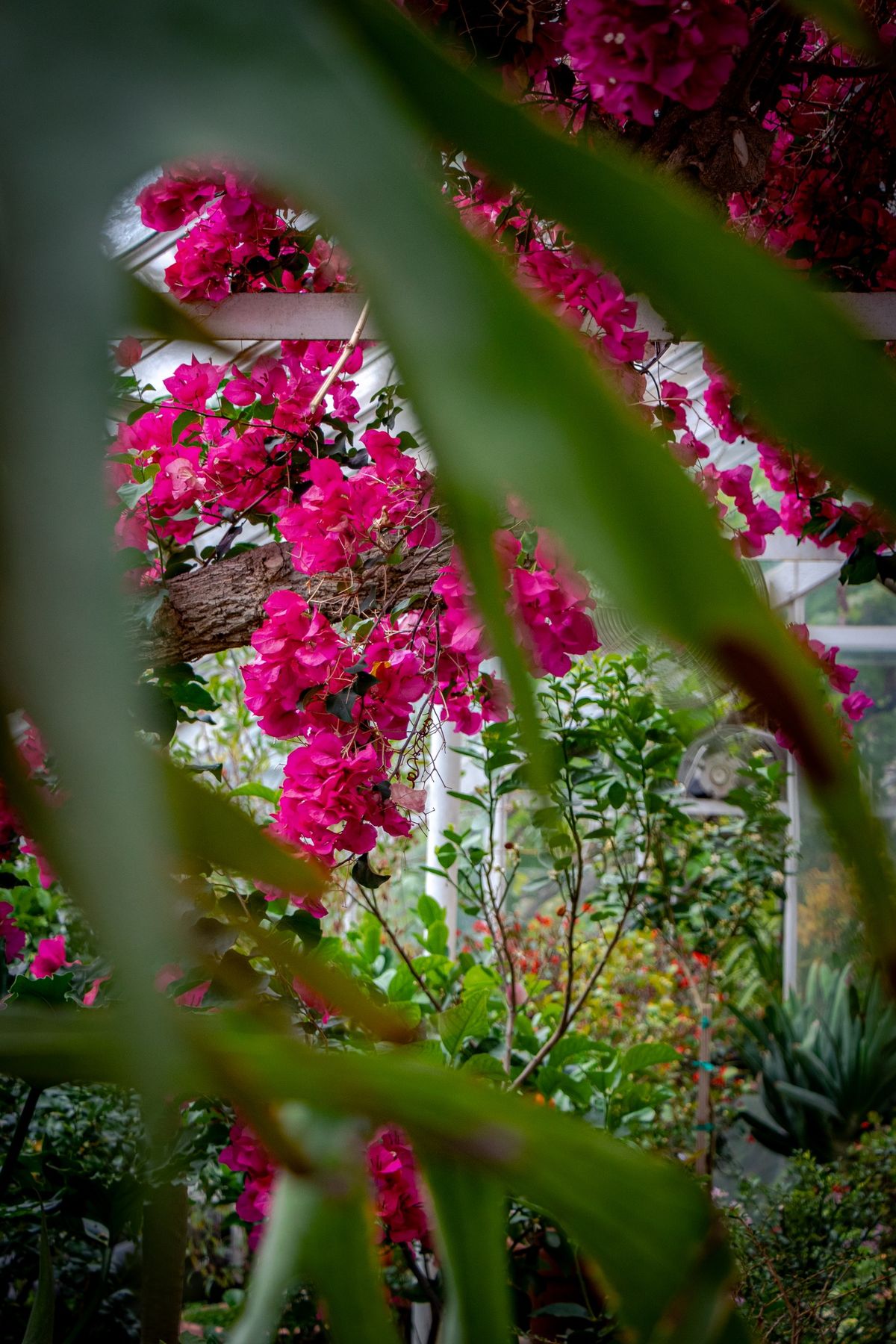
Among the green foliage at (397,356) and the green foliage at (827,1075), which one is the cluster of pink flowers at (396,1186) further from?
the green foliage at (827,1075)

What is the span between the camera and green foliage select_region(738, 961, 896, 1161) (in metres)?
3.50

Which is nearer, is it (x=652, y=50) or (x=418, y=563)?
(x=652, y=50)

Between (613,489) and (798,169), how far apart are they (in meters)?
1.68

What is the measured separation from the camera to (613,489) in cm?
14

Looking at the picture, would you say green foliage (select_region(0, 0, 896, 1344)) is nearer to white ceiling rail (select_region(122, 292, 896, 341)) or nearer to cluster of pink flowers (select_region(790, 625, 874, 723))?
white ceiling rail (select_region(122, 292, 896, 341))

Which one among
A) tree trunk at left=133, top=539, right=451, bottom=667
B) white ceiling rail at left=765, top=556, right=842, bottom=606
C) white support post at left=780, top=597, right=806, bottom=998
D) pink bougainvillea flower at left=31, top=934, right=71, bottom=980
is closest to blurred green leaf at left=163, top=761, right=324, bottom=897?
tree trunk at left=133, top=539, right=451, bottom=667

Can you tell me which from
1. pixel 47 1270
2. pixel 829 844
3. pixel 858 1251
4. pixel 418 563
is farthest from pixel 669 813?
pixel 829 844

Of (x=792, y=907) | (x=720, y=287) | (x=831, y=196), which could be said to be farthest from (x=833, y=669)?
(x=792, y=907)

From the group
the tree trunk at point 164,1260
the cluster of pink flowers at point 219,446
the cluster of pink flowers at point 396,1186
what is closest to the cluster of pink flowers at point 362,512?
the cluster of pink flowers at point 219,446

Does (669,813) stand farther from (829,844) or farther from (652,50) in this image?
(829,844)

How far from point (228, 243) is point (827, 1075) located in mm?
3443

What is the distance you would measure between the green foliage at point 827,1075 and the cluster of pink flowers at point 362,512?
302 centimetres

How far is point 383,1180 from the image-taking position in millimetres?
1292

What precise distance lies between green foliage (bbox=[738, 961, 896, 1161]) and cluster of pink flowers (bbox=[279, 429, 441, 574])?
3.02 meters
